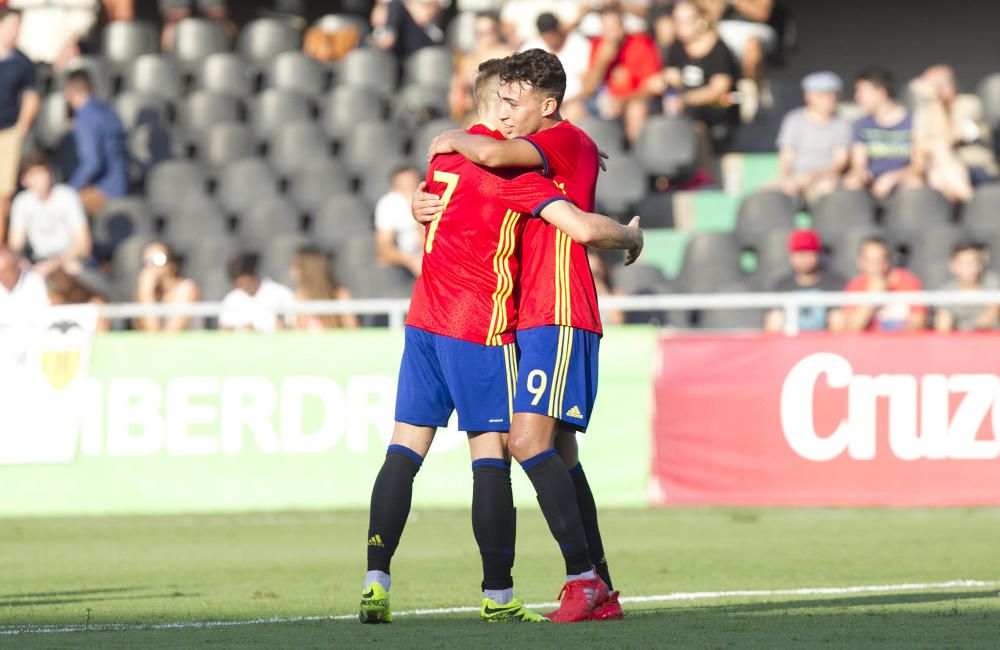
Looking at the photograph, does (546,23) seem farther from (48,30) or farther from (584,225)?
(584,225)

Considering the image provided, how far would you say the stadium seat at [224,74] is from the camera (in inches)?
755

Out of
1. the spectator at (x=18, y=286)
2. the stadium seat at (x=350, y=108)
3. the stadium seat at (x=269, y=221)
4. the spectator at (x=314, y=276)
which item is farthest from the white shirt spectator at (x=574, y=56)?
the spectator at (x=18, y=286)

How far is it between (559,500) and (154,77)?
1359cm

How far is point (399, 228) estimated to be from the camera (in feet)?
51.3

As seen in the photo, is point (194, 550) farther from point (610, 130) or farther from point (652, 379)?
point (610, 130)

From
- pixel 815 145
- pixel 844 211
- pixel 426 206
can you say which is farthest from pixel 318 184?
pixel 426 206

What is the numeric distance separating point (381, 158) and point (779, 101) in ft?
13.1

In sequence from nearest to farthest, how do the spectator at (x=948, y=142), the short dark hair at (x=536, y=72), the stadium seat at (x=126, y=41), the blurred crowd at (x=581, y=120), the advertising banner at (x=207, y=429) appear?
the short dark hair at (x=536, y=72) → the advertising banner at (x=207, y=429) → the blurred crowd at (x=581, y=120) → the spectator at (x=948, y=142) → the stadium seat at (x=126, y=41)

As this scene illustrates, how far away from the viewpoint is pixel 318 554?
1018cm

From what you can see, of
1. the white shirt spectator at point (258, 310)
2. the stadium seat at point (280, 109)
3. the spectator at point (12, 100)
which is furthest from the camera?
the stadium seat at point (280, 109)

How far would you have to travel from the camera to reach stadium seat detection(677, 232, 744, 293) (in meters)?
14.9

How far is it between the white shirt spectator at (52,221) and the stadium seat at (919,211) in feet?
22.6

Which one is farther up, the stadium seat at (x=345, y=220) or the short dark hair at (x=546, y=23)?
the short dark hair at (x=546, y=23)

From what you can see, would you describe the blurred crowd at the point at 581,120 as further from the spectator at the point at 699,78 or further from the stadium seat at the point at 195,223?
the stadium seat at the point at 195,223
